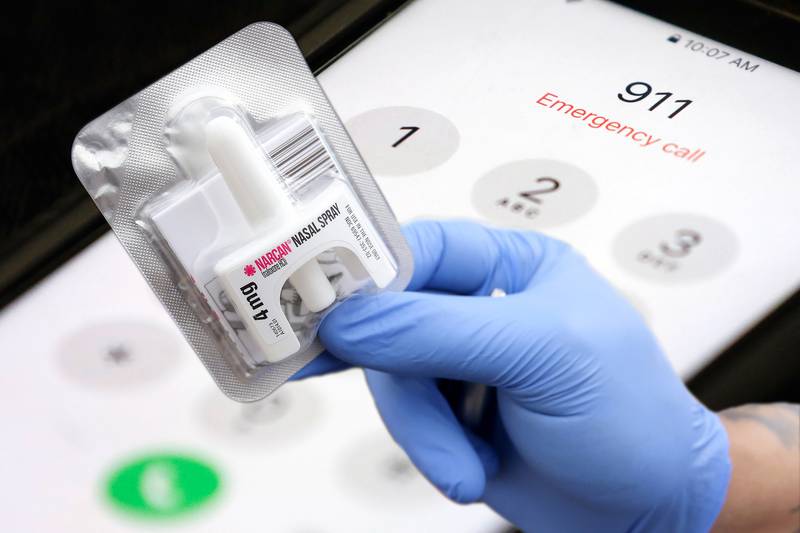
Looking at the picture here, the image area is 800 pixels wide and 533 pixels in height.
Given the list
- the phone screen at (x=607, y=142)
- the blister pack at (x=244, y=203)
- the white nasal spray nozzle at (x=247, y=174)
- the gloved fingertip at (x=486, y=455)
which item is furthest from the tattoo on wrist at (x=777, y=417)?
the white nasal spray nozzle at (x=247, y=174)

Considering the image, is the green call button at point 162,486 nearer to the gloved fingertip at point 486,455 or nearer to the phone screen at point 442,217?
the phone screen at point 442,217

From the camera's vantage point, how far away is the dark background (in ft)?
4.19

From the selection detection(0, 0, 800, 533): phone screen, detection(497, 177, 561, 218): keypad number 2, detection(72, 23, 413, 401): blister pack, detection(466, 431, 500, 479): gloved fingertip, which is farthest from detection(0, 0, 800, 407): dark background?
detection(72, 23, 413, 401): blister pack

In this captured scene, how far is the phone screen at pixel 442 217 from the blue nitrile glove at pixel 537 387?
3.9 inches

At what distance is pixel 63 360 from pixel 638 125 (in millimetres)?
714

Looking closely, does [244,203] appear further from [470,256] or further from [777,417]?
[777,417]

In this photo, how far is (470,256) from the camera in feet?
3.04

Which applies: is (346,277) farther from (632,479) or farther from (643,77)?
(643,77)

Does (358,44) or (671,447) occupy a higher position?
(358,44)

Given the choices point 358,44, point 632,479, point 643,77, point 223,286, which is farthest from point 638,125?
point 223,286

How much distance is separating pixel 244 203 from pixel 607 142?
25.5 inches

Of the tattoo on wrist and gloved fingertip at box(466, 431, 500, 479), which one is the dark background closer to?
the tattoo on wrist

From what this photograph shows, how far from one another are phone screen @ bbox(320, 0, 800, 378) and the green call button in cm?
37

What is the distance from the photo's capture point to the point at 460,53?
1.41 meters
